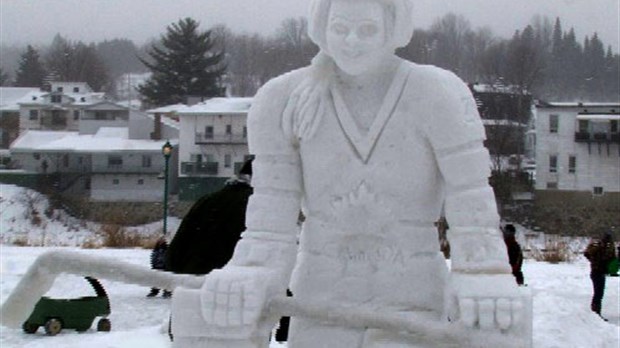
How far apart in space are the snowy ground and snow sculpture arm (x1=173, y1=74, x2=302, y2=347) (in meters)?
3.19

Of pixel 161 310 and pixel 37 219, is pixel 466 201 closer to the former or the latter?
pixel 161 310

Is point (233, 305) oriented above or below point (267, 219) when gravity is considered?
below

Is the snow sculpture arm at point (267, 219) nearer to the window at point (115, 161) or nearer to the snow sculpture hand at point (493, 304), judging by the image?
the snow sculpture hand at point (493, 304)

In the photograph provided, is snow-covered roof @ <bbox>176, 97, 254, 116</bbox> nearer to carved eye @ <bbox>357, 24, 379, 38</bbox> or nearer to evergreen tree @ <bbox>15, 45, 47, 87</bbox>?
evergreen tree @ <bbox>15, 45, 47, 87</bbox>

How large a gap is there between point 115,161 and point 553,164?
17.5 metres

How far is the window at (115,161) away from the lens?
1435 inches

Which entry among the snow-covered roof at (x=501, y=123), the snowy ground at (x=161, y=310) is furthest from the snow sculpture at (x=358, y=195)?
the snow-covered roof at (x=501, y=123)

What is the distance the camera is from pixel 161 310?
35.1ft

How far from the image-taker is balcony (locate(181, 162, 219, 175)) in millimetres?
35625

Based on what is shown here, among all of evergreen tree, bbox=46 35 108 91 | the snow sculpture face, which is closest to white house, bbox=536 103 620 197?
the snow sculpture face

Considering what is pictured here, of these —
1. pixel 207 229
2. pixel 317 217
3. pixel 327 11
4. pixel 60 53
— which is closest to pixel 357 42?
pixel 327 11

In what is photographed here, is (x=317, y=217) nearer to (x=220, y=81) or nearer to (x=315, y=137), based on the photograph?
(x=315, y=137)

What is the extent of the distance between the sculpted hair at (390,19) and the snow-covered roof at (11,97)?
50.9m

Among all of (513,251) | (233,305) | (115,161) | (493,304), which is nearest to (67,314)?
(513,251)
